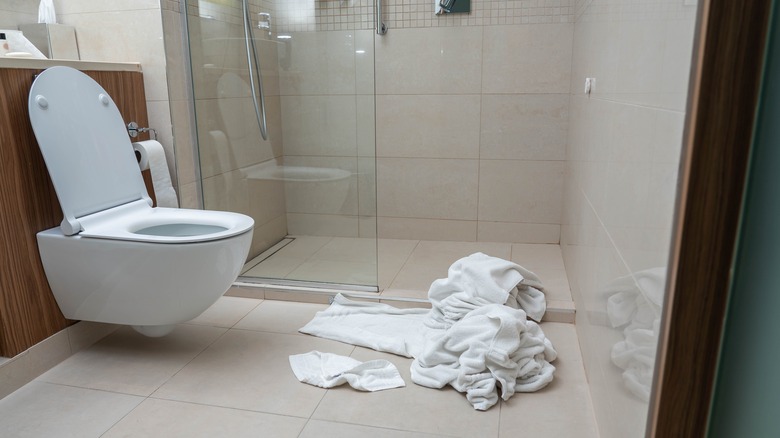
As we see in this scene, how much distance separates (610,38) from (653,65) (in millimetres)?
595

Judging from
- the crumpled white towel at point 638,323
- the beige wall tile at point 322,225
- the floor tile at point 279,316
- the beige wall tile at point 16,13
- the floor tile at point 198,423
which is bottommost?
the floor tile at point 198,423

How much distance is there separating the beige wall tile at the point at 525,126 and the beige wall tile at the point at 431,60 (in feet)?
0.56

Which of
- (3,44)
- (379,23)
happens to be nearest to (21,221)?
(3,44)

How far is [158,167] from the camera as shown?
2.33 m

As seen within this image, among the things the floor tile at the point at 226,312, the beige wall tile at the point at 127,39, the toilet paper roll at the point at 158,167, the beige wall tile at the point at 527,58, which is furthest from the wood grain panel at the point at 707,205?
the beige wall tile at the point at 527,58

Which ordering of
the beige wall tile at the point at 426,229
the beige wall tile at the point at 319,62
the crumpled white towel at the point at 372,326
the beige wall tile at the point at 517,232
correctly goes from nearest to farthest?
the crumpled white towel at the point at 372,326 → the beige wall tile at the point at 319,62 → the beige wall tile at the point at 517,232 → the beige wall tile at the point at 426,229

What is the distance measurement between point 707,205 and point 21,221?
6.30 feet

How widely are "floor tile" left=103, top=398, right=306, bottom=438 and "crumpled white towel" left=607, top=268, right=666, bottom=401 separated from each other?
0.90m

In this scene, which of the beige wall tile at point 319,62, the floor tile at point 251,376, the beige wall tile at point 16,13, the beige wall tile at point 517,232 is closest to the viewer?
the floor tile at point 251,376

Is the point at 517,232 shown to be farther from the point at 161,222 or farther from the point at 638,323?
the point at 638,323

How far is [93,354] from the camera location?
206 cm

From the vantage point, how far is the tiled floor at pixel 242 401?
1607 mm

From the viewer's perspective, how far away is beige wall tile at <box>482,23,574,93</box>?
294 centimetres

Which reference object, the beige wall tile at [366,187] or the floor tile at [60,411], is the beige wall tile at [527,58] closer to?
the beige wall tile at [366,187]
